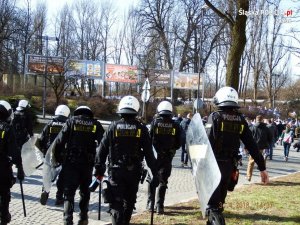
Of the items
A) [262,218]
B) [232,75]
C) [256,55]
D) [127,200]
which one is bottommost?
[262,218]

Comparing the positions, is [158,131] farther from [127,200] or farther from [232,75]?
[232,75]

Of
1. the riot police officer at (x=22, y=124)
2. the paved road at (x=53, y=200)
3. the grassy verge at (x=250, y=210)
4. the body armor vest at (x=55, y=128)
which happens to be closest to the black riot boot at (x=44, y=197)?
the paved road at (x=53, y=200)

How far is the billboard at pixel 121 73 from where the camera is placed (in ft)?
142

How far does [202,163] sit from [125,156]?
0.95 meters

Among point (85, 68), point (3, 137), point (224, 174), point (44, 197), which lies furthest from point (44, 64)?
point (224, 174)

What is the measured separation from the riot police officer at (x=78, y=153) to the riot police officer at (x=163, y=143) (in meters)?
1.49

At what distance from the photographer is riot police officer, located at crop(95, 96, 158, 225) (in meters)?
5.36

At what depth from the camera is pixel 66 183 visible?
241 inches

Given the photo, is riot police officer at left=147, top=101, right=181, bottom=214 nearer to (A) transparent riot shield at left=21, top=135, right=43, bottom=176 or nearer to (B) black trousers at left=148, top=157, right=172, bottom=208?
(B) black trousers at left=148, top=157, right=172, bottom=208

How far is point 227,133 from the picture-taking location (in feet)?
18.7

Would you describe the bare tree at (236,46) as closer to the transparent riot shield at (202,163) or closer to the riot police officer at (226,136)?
the transparent riot shield at (202,163)

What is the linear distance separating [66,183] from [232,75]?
741 cm

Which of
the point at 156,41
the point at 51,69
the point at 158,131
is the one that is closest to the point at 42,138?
the point at 158,131

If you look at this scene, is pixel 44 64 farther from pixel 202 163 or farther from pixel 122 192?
pixel 202 163
